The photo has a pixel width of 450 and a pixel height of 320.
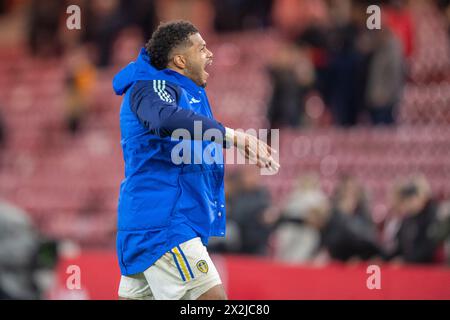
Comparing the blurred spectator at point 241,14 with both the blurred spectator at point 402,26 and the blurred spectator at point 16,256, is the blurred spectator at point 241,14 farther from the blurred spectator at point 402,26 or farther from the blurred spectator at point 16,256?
the blurred spectator at point 16,256

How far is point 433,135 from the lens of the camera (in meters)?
11.4

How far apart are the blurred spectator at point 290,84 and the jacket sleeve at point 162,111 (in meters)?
7.93

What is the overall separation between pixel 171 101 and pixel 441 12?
8.40 metres

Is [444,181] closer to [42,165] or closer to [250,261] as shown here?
[250,261]

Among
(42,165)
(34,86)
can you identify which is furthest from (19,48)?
(42,165)

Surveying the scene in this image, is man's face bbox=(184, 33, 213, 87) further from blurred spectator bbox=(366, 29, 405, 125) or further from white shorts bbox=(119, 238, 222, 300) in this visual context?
blurred spectator bbox=(366, 29, 405, 125)

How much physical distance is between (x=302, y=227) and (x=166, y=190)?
5466 millimetres

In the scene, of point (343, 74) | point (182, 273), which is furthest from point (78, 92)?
point (182, 273)

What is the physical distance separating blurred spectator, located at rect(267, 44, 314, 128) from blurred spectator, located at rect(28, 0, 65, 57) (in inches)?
262

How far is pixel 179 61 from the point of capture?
5449 millimetres

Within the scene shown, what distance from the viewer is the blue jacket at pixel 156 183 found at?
5.27 meters

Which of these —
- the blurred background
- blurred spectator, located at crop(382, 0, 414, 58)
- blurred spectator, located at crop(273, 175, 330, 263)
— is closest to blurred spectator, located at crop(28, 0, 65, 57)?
the blurred background

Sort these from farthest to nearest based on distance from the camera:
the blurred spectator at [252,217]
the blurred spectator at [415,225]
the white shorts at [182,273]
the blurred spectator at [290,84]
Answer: the blurred spectator at [290,84] → the blurred spectator at [252,217] → the blurred spectator at [415,225] → the white shorts at [182,273]

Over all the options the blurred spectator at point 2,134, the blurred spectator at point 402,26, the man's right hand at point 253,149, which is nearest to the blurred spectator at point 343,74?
the blurred spectator at point 402,26
